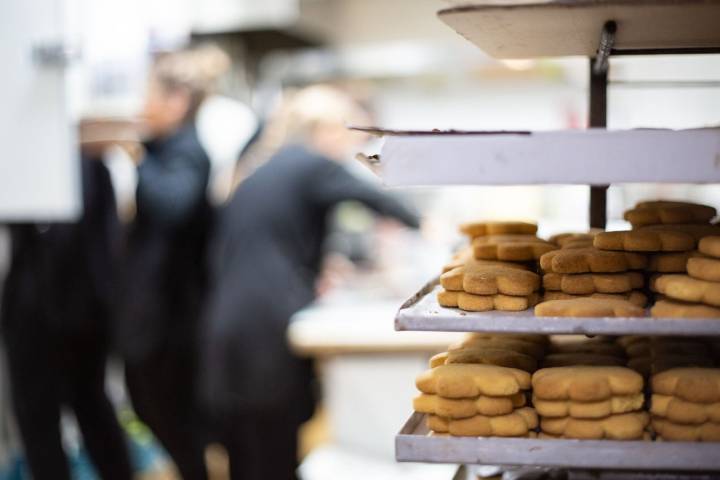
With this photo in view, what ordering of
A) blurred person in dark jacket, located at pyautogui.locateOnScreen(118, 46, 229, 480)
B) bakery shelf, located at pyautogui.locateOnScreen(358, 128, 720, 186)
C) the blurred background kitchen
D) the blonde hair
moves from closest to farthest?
1. bakery shelf, located at pyautogui.locateOnScreen(358, 128, 720, 186)
2. the blurred background kitchen
3. blurred person in dark jacket, located at pyautogui.locateOnScreen(118, 46, 229, 480)
4. the blonde hair

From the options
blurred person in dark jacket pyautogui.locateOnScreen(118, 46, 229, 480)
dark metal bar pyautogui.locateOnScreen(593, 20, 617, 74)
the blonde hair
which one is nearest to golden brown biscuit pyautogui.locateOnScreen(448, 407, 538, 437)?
dark metal bar pyautogui.locateOnScreen(593, 20, 617, 74)

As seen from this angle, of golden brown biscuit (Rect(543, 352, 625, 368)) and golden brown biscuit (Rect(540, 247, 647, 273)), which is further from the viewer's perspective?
golden brown biscuit (Rect(543, 352, 625, 368))

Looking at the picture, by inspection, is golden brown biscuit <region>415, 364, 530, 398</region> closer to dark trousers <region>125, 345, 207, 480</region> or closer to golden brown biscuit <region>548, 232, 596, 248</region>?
golden brown biscuit <region>548, 232, 596, 248</region>

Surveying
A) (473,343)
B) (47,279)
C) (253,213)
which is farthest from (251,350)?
(473,343)

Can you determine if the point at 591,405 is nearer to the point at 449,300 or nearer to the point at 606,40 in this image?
the point at 449,300

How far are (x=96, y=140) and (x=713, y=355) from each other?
2.81 m

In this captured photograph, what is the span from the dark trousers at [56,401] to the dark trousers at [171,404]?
0.19 m

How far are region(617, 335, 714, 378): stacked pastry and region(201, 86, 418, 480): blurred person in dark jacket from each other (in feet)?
5.39

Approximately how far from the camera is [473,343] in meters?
1.82

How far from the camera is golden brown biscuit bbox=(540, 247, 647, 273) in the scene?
1592 millimetres

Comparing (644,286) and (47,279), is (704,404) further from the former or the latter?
(47,279)

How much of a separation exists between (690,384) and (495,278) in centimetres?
33

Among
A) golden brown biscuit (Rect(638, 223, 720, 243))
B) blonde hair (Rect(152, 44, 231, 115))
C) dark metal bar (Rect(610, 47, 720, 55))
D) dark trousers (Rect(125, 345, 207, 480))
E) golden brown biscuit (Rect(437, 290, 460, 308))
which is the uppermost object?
blonde hair (Rect(152, 44, 231, 115))

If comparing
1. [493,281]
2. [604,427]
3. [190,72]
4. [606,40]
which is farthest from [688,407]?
[190,72]
